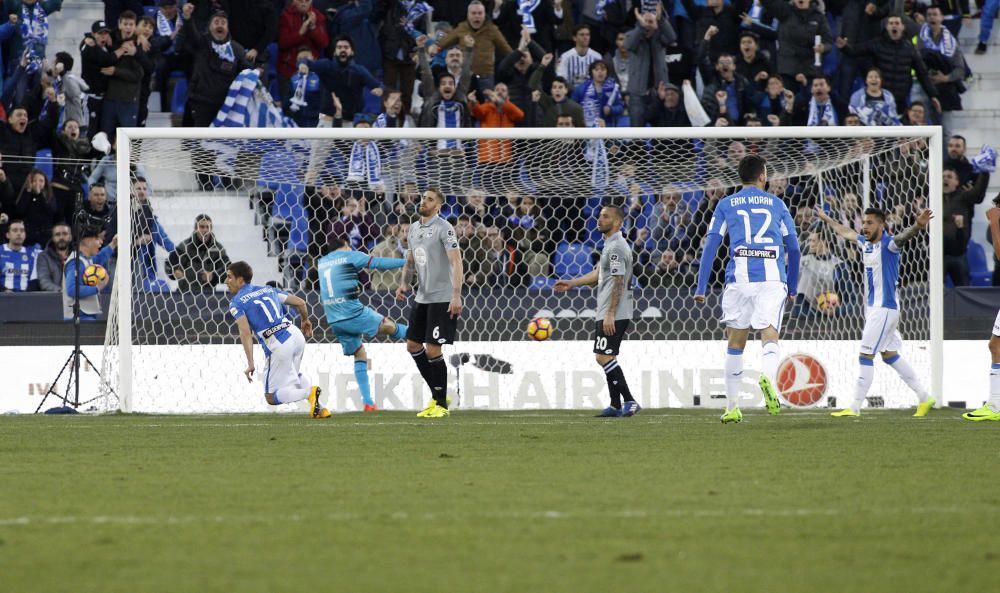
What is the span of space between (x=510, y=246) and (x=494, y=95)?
2.96m

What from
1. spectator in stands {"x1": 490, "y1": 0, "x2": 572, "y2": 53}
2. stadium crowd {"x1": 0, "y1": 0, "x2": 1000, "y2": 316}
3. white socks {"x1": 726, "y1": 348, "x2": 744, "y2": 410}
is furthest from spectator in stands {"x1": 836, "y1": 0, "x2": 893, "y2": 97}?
white socks {"x1": 726, "y1": 348, "x2": 744, "y2": 410}

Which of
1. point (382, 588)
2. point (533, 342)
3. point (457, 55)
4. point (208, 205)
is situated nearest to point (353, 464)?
point (382, 588)

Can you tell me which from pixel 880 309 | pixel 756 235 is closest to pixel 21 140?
pixel 756 235

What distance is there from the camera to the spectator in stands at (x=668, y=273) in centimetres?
1397

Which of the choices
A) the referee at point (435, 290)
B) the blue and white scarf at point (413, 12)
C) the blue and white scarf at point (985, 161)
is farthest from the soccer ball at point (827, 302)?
the blue and white scarf at point (413, 12)

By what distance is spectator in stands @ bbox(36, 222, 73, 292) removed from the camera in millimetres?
14508

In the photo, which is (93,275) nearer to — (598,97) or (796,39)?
(598,97)

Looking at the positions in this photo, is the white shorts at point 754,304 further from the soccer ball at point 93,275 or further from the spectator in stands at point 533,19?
the spectator in stands at point 533,19

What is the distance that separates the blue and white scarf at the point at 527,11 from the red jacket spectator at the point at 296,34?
8.67 ft

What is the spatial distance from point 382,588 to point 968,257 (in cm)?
1443

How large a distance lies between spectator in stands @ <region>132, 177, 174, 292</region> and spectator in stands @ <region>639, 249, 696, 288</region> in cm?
487

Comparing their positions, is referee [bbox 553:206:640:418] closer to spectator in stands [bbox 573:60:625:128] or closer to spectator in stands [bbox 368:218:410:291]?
spectator in stands [bbox 368:218:410:291]

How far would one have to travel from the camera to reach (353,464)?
6801mm

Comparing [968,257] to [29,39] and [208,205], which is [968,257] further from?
[29,39]
